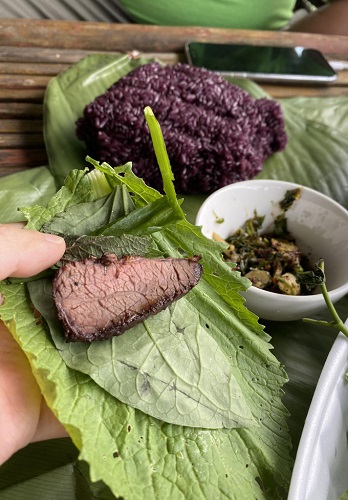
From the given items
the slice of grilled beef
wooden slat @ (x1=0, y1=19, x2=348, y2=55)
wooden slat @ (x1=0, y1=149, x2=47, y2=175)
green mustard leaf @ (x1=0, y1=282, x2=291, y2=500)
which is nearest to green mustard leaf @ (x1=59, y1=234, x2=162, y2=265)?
the slice of grilled beef

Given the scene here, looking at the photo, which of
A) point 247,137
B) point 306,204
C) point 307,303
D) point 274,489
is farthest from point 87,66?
point 274,489

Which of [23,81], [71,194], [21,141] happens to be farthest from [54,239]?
[23,81]

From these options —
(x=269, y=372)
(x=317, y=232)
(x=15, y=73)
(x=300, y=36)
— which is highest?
(x=300, y=36)

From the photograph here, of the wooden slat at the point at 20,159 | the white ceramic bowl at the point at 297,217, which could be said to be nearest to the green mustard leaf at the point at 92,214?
the white ceramic bowl at the point at 297,217

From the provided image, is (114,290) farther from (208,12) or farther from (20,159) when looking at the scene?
(208,12)

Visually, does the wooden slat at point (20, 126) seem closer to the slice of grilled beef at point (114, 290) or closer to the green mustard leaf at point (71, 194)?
the green mustard leaf at point (71, 194)

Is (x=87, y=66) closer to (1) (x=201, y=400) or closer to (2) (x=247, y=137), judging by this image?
A: (2) (x=247, y=137)
